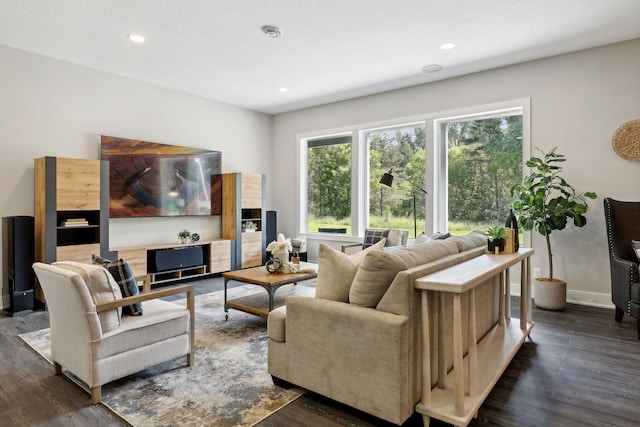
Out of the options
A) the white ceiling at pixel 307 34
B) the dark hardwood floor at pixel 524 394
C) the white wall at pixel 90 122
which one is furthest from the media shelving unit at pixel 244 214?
the dark hardwood floor at pixel 524 394

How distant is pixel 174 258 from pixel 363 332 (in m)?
4.13

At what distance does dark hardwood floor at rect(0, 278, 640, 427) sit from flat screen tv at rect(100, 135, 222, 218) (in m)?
2.26

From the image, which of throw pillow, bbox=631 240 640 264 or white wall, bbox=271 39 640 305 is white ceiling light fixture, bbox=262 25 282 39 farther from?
throw pillow, bbox=631 240 640 264

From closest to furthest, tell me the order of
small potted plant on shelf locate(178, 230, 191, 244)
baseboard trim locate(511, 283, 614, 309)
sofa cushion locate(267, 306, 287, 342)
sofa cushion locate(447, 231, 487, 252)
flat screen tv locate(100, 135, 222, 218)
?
sofa cushion locate(267, 306, 287, 342)
sofa cushion locate(447, 231, 487, 252)
baseboard trim locate(511, 283, 614, 309)
flat screen tv locate(100, 135, 222, 218)
small potted plant on shelf locate(178, 230, 191, 244)

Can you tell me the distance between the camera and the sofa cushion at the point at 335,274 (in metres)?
2.20

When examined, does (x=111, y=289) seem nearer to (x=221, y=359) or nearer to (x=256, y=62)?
(x=221, y=359)

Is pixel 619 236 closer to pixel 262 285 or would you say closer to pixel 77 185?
pixel 262 285

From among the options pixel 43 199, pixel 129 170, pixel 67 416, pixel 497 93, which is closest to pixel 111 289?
pixel 67 416

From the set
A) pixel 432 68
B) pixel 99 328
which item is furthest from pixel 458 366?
pixel 432 68

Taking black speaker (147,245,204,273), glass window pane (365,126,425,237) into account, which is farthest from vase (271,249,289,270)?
glass window pane (365,126,425,237)

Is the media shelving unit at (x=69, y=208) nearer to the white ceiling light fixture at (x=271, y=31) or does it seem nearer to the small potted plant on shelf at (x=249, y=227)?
the small potted plant on shelf at (x=249, y=227)

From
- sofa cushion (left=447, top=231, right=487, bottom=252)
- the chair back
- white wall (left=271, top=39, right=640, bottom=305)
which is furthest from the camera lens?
white wall (left=271, top=39, right=640, bottom=305)

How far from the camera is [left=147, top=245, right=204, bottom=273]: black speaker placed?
17.1 ft

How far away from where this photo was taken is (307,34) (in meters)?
3.92
